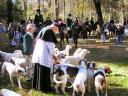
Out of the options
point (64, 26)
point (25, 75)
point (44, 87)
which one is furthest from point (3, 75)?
point (64, 26)

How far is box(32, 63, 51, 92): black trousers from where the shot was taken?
42.9ft

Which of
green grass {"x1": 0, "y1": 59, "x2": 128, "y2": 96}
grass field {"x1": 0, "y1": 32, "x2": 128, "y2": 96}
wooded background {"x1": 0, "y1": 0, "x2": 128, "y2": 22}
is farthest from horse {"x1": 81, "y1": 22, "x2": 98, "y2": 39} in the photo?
green grass {"x1": 0, "y1": 59, "x2": 128, "y2": 96}

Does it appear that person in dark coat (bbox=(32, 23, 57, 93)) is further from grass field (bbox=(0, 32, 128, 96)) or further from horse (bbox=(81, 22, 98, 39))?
horse (bbox=(81, 22, 98, 39))

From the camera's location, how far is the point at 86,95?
12.9 metres

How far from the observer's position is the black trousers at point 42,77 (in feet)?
42.9

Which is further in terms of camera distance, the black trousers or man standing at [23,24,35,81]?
man standing at [23,24,35,81]

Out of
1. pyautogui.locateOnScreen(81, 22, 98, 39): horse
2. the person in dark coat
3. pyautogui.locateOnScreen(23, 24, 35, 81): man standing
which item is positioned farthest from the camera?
pyautogui.locateOnScreen(81, 22, 98, 39): horse

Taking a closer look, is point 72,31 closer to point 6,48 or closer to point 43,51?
point 6,48

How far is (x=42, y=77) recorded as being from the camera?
13.1 metres

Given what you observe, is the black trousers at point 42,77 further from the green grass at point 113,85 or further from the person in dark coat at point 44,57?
the green grass at point 113,85

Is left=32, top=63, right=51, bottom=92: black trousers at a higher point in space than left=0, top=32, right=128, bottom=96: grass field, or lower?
higher

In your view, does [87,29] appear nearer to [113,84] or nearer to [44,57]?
[113,84]

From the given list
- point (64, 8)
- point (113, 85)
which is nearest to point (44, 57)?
point (113, 85)

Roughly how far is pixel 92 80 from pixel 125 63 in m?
6.96
